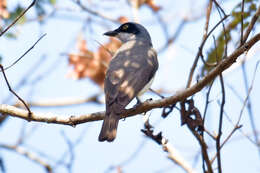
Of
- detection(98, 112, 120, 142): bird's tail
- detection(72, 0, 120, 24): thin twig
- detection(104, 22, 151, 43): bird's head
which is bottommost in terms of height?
detection(72, 0, 120, 24): thin twig

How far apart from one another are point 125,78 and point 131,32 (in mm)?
2038

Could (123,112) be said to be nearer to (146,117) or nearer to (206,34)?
(146,117)

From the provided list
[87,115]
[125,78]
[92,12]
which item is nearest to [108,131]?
[87,115]

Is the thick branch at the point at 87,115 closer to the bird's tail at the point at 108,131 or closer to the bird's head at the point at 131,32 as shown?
the bird's tail at the point at 108,131

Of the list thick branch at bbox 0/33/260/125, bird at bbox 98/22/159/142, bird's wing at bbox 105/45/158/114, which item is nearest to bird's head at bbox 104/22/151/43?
bird at bbox 98/22/159/142

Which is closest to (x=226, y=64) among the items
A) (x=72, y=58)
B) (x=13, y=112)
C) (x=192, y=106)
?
(x=192, y=106)

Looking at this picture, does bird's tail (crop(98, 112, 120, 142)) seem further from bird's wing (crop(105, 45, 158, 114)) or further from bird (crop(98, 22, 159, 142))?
bird's wing (crop(105, 45, 158, 114))

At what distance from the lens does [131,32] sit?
664 cm

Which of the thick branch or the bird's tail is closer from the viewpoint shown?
the thick branch

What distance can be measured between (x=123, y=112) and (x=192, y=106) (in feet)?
2.15

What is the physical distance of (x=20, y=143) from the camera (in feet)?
24.2

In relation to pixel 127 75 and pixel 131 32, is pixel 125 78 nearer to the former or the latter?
pixel 127 75

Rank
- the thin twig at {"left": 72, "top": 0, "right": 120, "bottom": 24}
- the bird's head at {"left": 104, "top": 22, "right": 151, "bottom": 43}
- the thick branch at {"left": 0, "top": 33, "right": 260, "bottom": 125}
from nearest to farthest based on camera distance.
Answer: the thick branch at {"left": 0, "top": 33, "right": 260, "bottom": 125}, the bird's head at {"left": 104, "top": 22, "right": 151, "bottom": 43}, the thin twig at {"left": 72, "top": 0, "right": 120, "bottom": 24}

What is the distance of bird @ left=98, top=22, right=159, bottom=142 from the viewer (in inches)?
162
